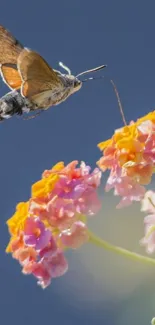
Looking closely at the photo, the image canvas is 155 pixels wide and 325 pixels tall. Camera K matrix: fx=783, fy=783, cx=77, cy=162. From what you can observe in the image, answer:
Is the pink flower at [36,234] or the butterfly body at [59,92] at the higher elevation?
the butterfly body at [59,92]

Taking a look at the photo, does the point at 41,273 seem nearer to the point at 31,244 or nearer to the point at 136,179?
the point at 31,244

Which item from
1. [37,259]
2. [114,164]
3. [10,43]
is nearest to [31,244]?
[37,259]

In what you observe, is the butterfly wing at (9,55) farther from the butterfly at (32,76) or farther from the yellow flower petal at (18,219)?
the yellow flower petal at (18,219)

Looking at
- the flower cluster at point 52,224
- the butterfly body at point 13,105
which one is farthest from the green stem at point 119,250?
the butterfly body at point 13,105

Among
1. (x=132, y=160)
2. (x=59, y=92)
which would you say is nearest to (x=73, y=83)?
(x=59, y=92)

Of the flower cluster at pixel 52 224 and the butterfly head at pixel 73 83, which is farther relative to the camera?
the butterfly head at pixel 73 83

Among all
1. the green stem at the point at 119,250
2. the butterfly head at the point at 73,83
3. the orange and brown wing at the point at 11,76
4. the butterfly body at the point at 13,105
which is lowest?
the green stem at the point at 119,250

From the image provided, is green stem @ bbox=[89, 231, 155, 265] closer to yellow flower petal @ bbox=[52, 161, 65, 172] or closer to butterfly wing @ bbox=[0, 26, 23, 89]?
yellow flower petal @ bbox=[52, 161, 65, 172]
